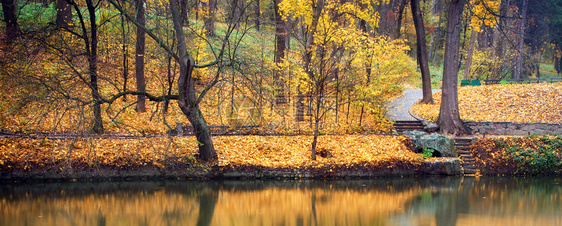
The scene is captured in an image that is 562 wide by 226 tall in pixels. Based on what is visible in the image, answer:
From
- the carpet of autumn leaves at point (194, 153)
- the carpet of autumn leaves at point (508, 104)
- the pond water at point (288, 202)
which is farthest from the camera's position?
the carpet of autumn leaves at point (508, 104)

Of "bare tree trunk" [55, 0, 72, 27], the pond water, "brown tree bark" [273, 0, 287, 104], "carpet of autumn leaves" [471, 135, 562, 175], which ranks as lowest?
the pond water

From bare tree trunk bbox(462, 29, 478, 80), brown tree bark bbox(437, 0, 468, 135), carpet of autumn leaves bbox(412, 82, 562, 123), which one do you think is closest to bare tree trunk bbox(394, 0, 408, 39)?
carpet of autumn leaves bbox(412, 82, 562, 123)

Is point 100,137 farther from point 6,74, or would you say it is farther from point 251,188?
point 251,188

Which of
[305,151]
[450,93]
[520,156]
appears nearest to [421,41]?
[450,93]

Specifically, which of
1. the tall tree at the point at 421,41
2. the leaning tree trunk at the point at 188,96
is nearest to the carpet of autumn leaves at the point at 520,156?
the tall tree at the point at 421,41

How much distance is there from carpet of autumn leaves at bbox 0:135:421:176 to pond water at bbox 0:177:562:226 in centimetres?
63

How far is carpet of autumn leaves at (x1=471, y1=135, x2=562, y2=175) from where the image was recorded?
15.0 m

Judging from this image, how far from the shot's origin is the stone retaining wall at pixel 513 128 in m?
17.3

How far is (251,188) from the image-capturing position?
1303cm

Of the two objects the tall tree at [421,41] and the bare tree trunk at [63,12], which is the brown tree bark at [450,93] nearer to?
the tall tree at [421,41]

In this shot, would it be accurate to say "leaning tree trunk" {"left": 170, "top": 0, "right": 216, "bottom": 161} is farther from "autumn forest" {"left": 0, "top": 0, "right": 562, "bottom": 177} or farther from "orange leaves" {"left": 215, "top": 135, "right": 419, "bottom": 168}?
"orange leaves" {"left": 215, "top": 135, "right": 419, "bottom": 168}

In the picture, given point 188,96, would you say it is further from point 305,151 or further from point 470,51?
point 470,51

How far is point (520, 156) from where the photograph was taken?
15.2 m

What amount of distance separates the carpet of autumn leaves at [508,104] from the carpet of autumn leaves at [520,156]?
2.92 meters
